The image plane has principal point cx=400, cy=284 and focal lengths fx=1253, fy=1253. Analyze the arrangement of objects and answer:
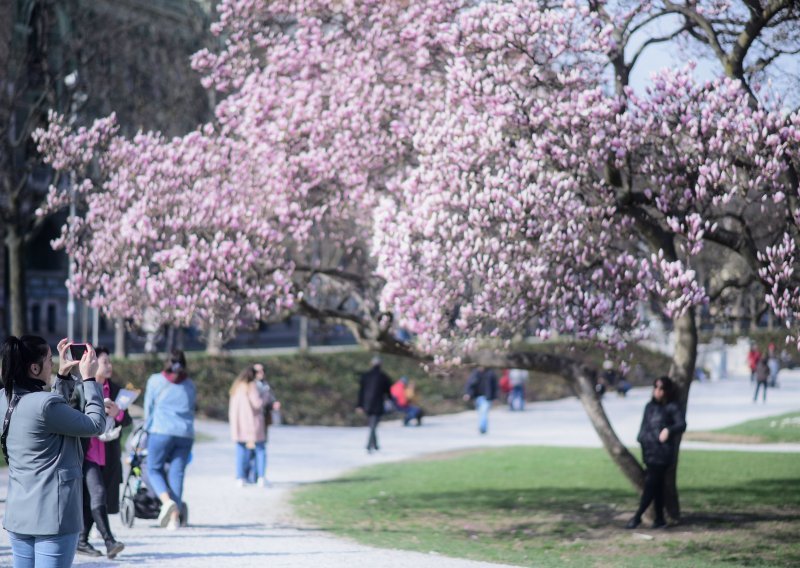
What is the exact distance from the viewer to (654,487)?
1445cm

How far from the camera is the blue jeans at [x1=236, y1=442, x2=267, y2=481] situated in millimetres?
19484

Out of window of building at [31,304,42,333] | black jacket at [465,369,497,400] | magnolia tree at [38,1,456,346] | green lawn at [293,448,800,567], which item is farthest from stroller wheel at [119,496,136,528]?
window of building at [31,304,42,333]

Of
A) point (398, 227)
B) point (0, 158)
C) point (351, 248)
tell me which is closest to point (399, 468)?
point (351, 248)

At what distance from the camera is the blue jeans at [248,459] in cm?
1948

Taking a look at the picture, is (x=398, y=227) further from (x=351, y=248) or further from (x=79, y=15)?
(x=79, y=15)

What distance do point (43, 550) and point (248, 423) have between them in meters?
11.9

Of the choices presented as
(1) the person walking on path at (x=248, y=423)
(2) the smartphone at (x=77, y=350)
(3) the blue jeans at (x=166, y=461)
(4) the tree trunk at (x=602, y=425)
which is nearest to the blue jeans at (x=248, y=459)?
(1) the person walking on path at (x=248, y=423)

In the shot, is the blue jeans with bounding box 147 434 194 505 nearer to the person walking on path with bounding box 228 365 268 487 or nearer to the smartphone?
the person walking on path with bounding box 228 365 268 487

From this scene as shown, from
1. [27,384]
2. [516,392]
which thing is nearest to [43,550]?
[27,384]

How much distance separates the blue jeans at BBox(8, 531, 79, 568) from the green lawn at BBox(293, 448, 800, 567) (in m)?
6.07

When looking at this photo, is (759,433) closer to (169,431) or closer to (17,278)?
(17,278)

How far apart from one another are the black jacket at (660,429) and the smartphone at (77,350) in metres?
7.82

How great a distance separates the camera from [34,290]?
59.5 m

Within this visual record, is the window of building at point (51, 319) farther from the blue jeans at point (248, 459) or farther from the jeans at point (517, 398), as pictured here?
the blue jeans at point (248, 459)
